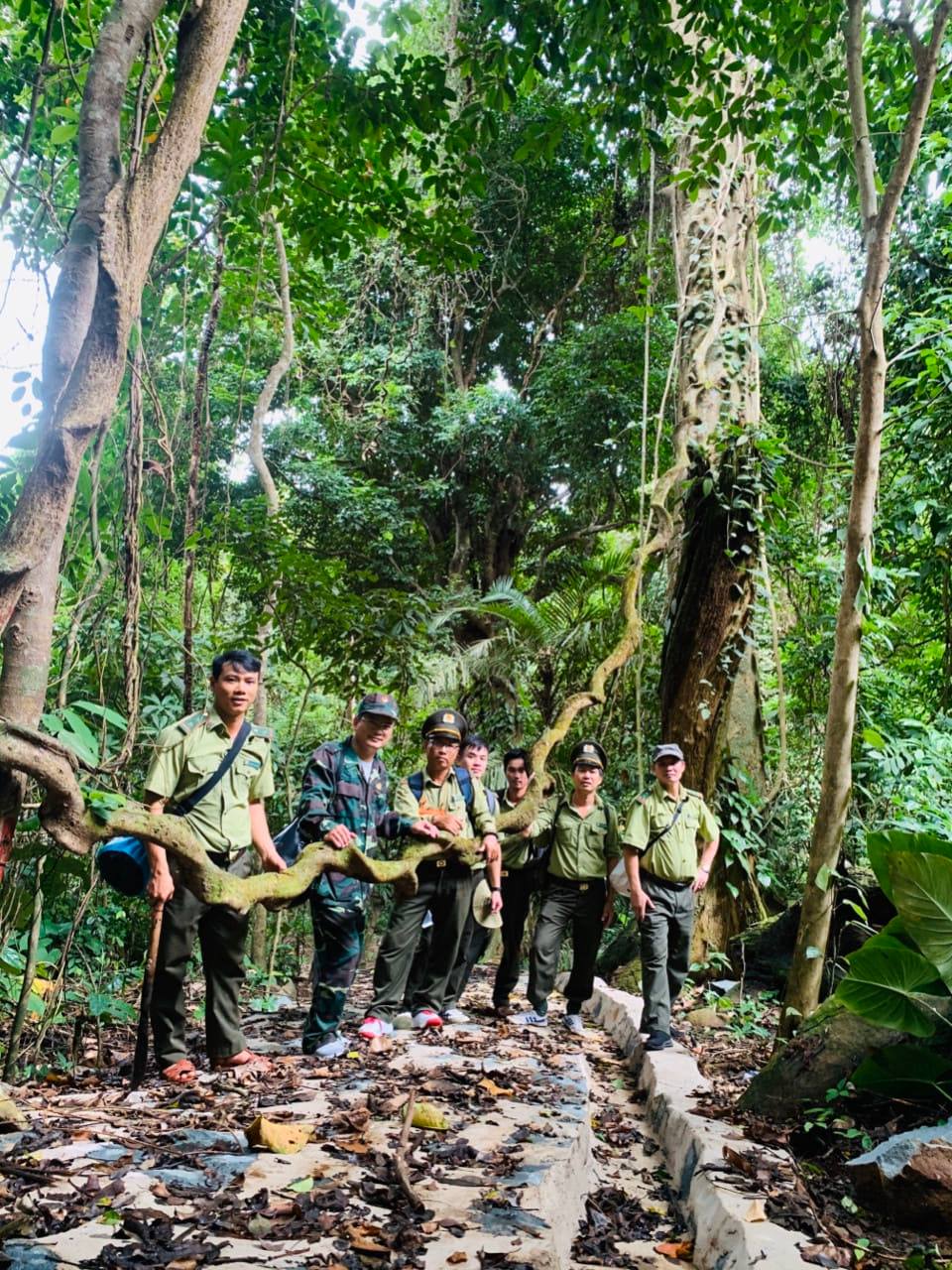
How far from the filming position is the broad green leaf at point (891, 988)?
3285mm

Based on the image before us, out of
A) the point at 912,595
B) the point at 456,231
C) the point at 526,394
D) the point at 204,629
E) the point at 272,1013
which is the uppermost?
the point at 526,394

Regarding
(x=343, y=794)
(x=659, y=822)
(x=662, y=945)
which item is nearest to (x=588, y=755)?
(x=659, y=822)

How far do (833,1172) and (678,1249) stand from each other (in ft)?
2.17

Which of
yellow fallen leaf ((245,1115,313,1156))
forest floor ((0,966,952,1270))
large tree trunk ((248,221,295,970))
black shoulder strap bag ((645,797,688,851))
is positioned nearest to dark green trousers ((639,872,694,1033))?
black shoulder strap bag ((645,797,688,851))

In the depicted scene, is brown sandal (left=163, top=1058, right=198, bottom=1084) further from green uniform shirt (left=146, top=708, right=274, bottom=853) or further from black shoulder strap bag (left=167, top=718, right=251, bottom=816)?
black shoulder strap bag (left=167, top=718, right=251, bottom=816)

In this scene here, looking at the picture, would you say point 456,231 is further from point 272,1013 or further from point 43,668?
point 272,1013

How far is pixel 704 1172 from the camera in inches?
125

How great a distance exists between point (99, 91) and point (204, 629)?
846 centimetres

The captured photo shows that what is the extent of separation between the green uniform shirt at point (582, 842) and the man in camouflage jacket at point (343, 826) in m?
1.53

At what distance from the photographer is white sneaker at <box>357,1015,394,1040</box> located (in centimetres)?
473

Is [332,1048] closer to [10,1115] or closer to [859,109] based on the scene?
[10,1115]

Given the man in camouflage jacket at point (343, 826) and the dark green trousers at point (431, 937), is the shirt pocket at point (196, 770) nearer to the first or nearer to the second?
the man in camouflage jacket at point (343, 826)

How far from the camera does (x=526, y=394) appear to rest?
14758 millimetres

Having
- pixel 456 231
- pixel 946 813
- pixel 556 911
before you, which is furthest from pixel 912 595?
pixel 456 231
